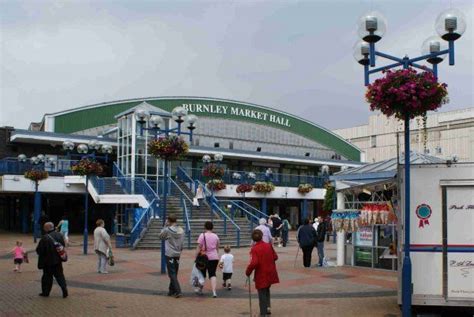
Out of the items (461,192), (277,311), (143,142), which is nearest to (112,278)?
(277,311)

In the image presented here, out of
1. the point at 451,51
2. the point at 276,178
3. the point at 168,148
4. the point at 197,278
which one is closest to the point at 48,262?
the point at 197,278

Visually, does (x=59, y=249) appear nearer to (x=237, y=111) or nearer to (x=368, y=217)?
(x=368, y=217)

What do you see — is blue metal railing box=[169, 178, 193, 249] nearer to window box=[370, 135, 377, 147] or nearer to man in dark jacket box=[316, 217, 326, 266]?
man in dark jacket box=[316, 217, 326, 266]

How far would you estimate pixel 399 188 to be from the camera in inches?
376

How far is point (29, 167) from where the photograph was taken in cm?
3300

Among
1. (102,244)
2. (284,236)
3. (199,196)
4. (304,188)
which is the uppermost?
(304,188)

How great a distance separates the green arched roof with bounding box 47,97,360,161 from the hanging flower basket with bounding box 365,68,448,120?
34322 mm

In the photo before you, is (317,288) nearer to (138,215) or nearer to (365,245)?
(365,245)

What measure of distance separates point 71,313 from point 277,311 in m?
3.64

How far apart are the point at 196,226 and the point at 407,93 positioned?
17357mm

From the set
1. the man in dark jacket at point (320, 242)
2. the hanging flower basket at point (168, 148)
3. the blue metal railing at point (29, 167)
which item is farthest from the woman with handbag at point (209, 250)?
the blue metal railing at point (29, 167)

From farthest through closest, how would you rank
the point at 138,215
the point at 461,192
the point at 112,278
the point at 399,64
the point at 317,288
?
the point at 138,215, the point at 112,278, the point at 317,288, the point at 399,64, the point at 461,192

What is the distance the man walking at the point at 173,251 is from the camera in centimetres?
1167

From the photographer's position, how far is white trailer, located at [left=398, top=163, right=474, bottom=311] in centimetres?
894
